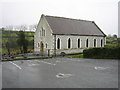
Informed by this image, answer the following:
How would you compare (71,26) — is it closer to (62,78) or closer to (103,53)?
(103,53)

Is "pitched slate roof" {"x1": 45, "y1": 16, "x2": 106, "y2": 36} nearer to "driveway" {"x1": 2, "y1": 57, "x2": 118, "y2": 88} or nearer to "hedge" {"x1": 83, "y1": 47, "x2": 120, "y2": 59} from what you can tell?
"hedge" {"x1": 83, "y1": 47, "x2": 120, "y2": 59}

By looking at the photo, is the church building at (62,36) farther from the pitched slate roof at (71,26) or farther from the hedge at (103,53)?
the hedge at (103,53)

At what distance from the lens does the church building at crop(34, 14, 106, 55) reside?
30641mm

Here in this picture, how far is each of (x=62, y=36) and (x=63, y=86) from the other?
959 inches

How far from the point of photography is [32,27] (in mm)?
62469

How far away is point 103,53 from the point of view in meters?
20.3

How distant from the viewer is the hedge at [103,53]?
19094 mm

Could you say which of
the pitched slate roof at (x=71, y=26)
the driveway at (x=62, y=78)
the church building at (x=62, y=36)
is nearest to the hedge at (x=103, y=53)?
the driveway at (x=62, y=78)

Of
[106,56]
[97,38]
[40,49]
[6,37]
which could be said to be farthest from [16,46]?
[106,56]

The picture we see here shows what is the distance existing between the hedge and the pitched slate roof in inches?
427

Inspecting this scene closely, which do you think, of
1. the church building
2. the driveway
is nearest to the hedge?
the driveway

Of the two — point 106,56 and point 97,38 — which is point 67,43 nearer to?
point 97,38

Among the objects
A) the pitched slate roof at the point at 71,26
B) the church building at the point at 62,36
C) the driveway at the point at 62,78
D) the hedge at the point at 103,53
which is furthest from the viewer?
the pitched slate roof at the point at 71,26

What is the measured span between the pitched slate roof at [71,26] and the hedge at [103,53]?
35.6 feet
